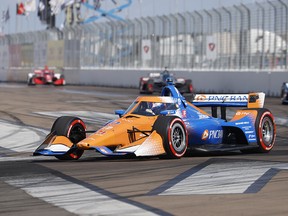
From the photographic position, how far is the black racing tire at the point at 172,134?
1092 centimetres

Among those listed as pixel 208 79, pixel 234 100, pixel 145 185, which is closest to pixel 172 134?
pixel 234 100

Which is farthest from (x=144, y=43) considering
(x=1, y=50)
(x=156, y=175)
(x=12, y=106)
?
(x=156, y=175)

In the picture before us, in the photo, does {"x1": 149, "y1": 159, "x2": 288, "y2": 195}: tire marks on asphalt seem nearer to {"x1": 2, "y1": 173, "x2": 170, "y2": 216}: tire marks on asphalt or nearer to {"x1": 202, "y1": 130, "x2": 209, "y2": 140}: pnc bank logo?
{"x1": 2, "y1": 173, "x2": 170, "y2": 216}: tire marks on asphalt

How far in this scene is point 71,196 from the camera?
7758mm

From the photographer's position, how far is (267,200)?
7.25 meters

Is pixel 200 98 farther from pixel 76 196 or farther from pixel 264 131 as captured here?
pixel 76 196

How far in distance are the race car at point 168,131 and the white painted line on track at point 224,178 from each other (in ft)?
3.40

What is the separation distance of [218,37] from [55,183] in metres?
34.2

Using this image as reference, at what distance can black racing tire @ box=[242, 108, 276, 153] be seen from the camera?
12.4 meters

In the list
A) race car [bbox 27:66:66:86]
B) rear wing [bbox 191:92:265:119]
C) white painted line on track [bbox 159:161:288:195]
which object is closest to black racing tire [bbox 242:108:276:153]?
rear wing [bbox 191:92:265:119]

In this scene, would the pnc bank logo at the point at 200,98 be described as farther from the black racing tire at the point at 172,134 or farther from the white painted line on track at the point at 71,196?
the white painted line on track at the point at 71,196

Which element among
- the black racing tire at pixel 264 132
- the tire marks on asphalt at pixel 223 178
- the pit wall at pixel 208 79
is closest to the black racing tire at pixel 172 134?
the tire marks on asphalt at pixel 223 178

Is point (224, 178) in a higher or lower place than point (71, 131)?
lower

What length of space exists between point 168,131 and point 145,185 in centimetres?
255
